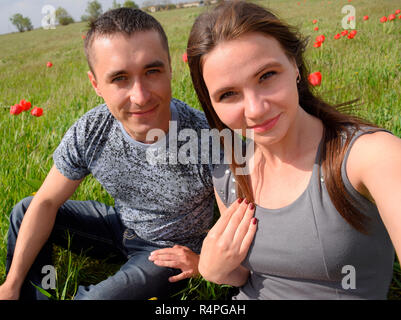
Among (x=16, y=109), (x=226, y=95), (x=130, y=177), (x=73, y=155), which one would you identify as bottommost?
(x=130, y=177)

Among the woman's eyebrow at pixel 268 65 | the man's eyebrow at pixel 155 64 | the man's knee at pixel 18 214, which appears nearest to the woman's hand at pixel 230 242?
the woman's eyebrow at pixel 268 65

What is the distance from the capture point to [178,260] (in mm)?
1822

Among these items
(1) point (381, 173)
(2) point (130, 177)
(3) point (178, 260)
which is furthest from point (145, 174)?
(1) point (381, 173)

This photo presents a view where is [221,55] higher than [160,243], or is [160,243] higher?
[221,55]

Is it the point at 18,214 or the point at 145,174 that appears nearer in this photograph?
the point at 145,174

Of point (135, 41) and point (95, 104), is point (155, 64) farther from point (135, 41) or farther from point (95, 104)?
point (95, 104)

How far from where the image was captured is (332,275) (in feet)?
4.13

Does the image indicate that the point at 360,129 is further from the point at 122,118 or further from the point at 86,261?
the point at 86,261

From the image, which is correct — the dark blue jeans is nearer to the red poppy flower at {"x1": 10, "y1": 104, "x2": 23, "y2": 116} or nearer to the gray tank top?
the gray tank top

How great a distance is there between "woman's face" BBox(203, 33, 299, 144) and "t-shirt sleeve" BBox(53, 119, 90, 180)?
877 mm

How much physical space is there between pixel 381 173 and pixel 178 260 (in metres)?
1.12

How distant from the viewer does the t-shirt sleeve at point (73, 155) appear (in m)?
1.84
